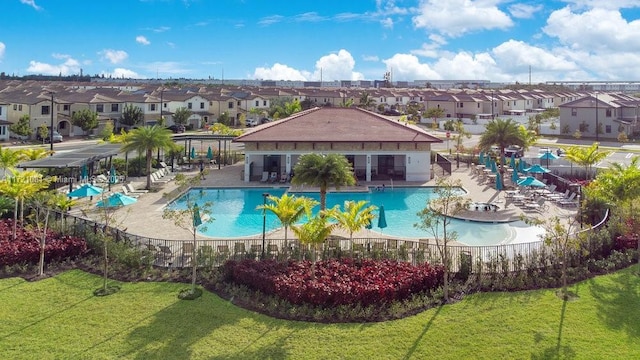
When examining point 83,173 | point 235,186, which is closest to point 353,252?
point 235,186

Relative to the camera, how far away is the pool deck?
81.1ft

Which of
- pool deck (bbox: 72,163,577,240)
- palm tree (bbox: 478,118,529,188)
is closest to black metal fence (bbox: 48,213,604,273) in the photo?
pool deck (bbox: 72,163,577,240)

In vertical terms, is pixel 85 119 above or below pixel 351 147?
above

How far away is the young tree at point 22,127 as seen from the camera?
61.8 m

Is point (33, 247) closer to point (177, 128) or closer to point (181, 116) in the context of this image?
point (177, 128)

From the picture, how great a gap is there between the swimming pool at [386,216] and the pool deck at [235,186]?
3.21 ft

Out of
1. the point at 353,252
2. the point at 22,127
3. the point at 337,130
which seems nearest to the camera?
the point at 353,252

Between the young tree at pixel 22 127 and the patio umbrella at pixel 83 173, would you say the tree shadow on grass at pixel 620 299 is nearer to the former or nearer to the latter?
the patio umbrella at pixel 83 173

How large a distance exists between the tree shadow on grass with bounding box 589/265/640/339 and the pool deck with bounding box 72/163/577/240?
3895mm

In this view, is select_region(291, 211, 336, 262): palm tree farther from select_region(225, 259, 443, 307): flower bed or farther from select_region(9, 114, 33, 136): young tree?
select_region(9, 114, 33, 136): young tree

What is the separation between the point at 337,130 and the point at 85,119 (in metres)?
44.2

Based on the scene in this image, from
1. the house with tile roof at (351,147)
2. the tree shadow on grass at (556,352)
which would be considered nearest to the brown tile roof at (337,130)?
the house with tile roof at (351,147)

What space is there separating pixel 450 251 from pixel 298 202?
6595 mm

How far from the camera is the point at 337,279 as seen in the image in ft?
55.4
